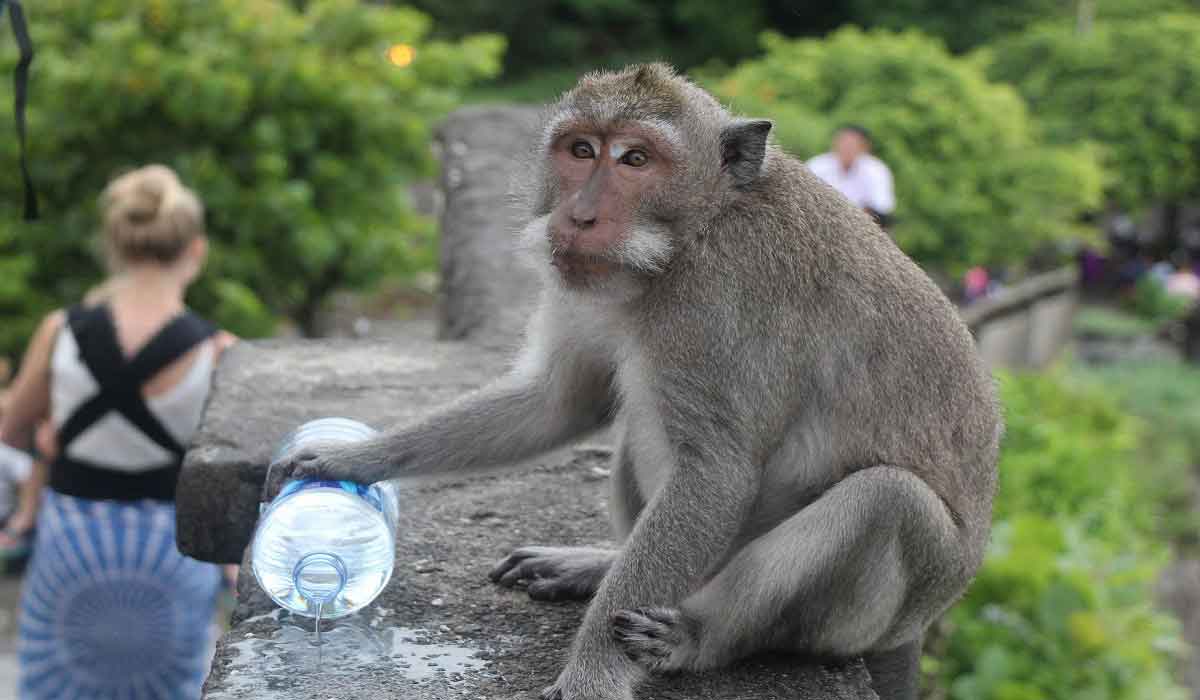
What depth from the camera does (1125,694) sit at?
502 centimetres

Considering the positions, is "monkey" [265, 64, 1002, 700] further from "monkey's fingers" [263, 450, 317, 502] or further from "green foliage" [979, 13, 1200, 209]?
"green foliage" [979, 13, 1200, 209]

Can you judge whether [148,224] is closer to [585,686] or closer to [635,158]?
[635,158]

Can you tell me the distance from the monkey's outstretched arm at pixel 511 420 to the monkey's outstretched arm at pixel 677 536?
1.58ft

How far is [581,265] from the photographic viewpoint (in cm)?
254

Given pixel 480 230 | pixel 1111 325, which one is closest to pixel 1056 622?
pixel 480 230

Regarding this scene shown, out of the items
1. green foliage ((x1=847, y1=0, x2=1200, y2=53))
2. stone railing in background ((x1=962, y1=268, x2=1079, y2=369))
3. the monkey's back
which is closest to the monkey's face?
the monkey's back

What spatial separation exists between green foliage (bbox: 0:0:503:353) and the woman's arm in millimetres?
3196

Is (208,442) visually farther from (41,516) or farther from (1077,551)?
(1077,551)

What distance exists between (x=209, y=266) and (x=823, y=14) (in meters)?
16.3

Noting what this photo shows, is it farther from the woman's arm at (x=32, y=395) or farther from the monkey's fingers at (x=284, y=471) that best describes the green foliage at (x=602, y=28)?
the monkey's fingers at (x=284, y=471)

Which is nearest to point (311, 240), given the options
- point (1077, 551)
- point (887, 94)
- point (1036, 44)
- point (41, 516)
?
point (41, 516)

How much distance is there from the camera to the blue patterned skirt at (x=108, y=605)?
4.07m

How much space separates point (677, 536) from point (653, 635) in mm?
177

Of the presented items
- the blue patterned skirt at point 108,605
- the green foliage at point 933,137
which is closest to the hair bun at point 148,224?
the blue patterned skirt at point 108,605
